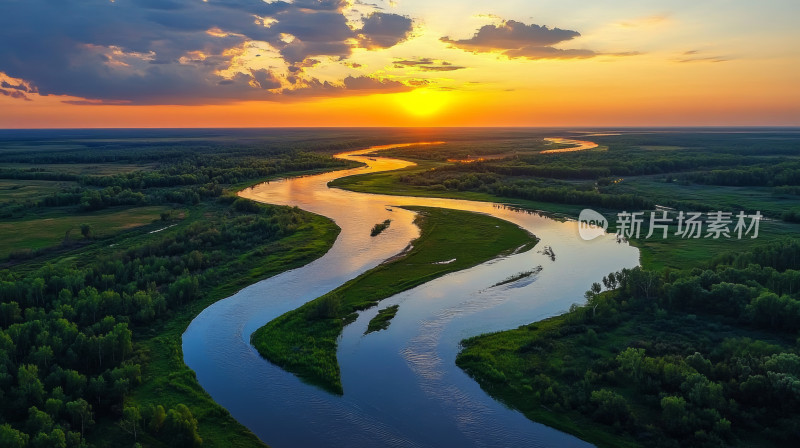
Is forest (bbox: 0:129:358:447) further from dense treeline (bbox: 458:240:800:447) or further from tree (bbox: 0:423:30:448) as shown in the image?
dense treeline (bbox: 458:240:800:447)

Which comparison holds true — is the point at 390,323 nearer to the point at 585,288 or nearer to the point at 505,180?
the point at 585,288

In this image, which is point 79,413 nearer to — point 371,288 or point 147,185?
point 371,288

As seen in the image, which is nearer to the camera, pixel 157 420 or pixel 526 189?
pixel 157 420

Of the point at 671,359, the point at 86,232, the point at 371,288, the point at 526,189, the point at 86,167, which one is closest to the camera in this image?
the point at 671,359

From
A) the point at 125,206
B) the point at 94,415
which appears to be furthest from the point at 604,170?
the point at 94,415

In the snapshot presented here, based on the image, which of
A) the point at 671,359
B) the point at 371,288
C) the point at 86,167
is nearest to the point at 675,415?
the point at 671,359
